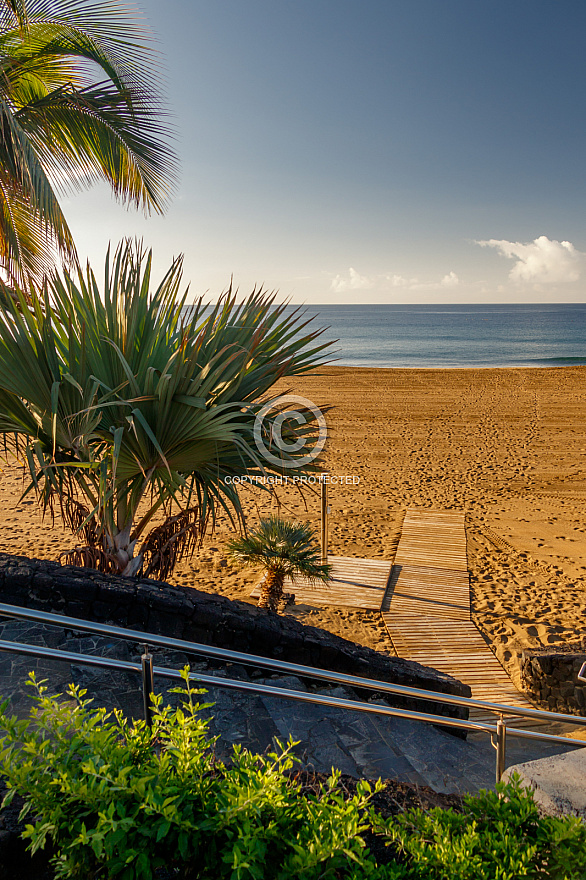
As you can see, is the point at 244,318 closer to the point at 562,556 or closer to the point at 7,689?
the point at 7,689

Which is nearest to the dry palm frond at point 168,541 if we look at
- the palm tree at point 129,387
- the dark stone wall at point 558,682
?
the palm tree at point 129,387

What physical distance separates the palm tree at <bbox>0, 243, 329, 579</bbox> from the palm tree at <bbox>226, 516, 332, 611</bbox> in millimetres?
1943

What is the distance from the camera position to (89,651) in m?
3.45

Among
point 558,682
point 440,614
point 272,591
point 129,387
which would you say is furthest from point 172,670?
point 440,614

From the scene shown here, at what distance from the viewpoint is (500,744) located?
2537 millimetres

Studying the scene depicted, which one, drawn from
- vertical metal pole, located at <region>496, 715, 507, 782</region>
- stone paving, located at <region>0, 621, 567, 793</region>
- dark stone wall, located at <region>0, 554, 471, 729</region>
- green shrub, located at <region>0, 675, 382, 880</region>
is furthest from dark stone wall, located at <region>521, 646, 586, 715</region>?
green shrub, located at <region>0, 675, 382, 880</region>

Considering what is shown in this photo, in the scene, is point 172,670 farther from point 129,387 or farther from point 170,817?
point 129,387

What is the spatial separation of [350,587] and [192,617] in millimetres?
3572

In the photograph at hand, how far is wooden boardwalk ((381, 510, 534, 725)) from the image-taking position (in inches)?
215

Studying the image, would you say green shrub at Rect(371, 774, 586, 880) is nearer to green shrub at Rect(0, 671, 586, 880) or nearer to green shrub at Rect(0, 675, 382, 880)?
green shrub at Rect(0, 671, 586, 880)

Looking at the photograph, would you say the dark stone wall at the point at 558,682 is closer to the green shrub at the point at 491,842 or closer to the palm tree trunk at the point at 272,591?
the palm tree trunk at the point at 272,591

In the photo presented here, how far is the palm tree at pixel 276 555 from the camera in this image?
20.2 ft

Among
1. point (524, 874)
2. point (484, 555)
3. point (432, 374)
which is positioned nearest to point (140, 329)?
point (524, 874)

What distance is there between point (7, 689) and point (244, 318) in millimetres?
2870
